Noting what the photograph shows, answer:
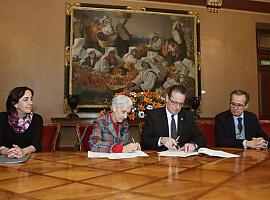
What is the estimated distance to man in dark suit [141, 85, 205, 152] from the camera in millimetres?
3000

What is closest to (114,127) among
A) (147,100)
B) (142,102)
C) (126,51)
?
(147,100)

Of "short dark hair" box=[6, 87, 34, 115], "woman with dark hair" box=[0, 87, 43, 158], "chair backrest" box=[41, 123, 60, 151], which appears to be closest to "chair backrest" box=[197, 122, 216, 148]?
"chair backrest" box=[41, 123, 60, 151]

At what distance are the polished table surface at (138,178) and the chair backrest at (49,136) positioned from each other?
1004 mm

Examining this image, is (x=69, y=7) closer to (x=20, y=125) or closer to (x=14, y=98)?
(x=14, y=98)

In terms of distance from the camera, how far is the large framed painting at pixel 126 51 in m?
5.61

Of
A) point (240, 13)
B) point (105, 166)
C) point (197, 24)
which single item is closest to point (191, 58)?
point (197, 24)

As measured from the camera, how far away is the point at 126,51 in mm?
5848

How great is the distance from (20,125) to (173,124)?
1499 mm

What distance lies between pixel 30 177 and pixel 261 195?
3.44 ft

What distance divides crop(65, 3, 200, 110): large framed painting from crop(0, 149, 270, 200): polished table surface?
3.57 meters

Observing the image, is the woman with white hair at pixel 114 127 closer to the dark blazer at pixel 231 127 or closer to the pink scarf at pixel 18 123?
the pink scarf at pixel 18 123

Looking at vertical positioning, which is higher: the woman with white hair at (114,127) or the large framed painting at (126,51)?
the large framed painting at (126,51)

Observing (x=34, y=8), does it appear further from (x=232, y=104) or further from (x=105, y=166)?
(x=105, y=166)

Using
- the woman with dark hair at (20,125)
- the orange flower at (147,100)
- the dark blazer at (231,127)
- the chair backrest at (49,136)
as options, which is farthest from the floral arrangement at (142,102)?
the woman with dark hair at (20,125)
